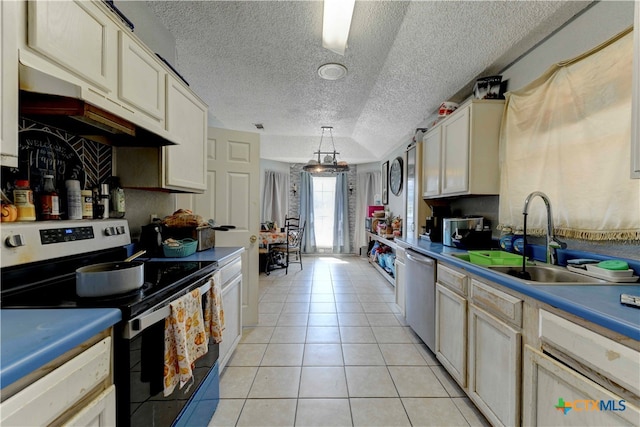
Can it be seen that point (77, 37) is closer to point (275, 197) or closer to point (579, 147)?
point (579, 147)

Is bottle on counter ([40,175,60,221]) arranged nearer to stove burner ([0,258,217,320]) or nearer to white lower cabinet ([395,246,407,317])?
stove burner ([0,258,217,320])

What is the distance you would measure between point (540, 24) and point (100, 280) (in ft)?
9.20

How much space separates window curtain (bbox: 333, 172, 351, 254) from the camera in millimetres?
6828

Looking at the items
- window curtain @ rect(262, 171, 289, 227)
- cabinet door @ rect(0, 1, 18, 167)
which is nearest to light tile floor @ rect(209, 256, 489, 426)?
cabinet door @ rect(0, 1, 18, 167)

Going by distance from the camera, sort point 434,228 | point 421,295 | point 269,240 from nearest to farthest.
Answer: point 421,295
point 434,228
point 269,240

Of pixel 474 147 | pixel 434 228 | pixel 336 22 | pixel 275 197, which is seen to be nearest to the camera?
Result: pixel 336 22

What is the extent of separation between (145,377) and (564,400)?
1547mm

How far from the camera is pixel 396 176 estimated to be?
4.62m

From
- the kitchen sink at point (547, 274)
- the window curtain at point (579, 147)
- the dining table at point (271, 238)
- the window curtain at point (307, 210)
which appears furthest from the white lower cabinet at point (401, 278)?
the window curtain at point (307, 210)

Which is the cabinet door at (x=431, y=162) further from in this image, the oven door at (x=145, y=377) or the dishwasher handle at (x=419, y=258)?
the oven door at (x=145, y=377)

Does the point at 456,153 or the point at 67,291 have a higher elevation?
the point at 456,153

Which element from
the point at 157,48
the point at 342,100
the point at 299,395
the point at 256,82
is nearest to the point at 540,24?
the point at 342,100

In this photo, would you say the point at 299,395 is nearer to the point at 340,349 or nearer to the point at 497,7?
the point at 340,349

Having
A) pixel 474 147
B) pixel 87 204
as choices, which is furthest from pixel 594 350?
pixel 87 204
